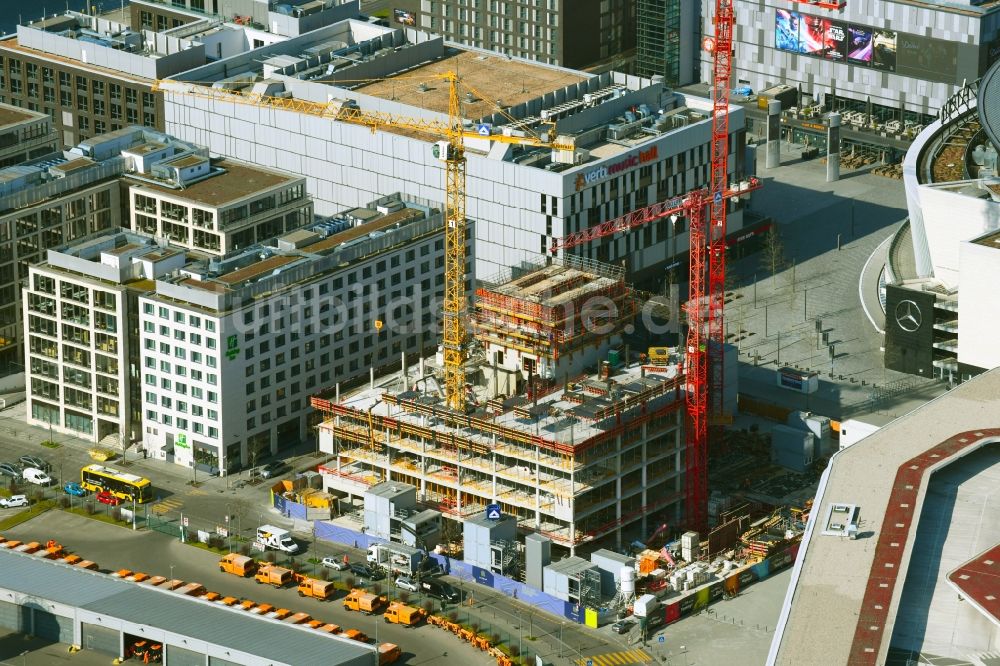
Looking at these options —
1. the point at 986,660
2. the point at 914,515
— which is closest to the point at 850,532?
the point at 914,515

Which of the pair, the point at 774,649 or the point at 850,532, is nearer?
the point at 774,649

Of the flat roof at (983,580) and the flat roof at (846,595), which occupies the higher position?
the flat roof at (983,580)

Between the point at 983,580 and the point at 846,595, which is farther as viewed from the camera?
the point at 983,580

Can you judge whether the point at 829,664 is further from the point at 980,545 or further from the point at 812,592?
the point at 980,545

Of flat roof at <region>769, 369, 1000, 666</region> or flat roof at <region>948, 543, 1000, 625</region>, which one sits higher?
flat roof at <region>948, 543, 1000, 625</region>

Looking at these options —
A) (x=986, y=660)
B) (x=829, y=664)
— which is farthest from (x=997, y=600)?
(x=829, y=664)

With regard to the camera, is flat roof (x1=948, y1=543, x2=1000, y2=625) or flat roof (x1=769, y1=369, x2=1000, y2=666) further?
flat roof (x1=948, y1=543, x2=1000, y2=625)

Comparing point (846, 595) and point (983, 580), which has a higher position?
point (983, 580)
